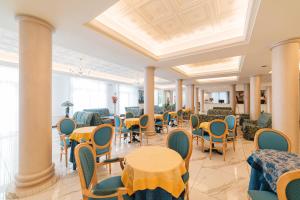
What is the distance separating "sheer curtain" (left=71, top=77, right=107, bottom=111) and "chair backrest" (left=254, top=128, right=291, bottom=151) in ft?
31.5

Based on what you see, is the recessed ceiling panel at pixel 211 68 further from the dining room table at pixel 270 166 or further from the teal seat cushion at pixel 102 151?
the dining room table at pixel 270 166

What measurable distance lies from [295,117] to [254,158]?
7.58 feet

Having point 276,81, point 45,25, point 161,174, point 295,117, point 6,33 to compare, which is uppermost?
point 6,33

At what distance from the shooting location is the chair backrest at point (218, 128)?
3299 millimetres

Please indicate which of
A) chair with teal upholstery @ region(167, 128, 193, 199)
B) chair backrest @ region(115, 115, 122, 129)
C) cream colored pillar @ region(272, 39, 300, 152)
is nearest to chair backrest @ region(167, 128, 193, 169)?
chair with teal upholstery @ region(167, 128, 193, 199)

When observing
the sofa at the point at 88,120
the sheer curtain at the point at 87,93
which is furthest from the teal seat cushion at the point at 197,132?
the sheer curtain at the point at 87,93

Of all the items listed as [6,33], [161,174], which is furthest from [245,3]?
[6,33]

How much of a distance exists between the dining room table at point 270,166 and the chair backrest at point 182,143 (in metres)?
0.81

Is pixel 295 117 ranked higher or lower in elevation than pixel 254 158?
higher

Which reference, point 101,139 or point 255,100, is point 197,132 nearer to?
point 101,139

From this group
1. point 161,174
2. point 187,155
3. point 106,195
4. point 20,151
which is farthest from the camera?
point 20,151

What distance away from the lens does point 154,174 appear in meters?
1.31

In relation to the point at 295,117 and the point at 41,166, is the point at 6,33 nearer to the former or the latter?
the point at 41,166

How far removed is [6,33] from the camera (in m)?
3.55
